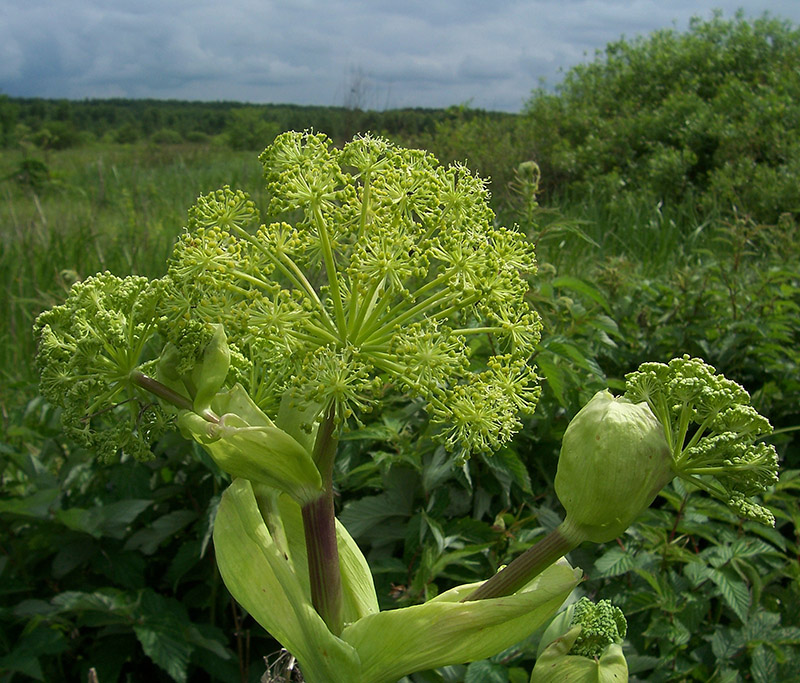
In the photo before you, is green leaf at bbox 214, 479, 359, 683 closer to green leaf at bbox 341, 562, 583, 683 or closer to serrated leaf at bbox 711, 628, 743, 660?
green leaf at bbox 341, 562, 583, 683

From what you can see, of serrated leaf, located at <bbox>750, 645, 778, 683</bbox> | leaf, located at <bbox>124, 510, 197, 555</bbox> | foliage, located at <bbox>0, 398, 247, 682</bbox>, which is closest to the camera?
serrated leaf, located at <bbox>750, 645, 778, 683</bbox>

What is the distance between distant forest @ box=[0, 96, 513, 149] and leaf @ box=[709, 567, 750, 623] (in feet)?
4.90

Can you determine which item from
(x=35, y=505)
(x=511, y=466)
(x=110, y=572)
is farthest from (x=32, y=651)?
(x=511, y=466)

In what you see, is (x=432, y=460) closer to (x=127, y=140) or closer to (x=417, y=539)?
(x=417, y=539)

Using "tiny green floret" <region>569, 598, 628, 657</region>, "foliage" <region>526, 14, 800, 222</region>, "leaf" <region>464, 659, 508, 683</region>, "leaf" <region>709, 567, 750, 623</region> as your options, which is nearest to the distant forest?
"tiny green floret" <region>569, 598, 628, 657</region>

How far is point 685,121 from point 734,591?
33.3 ft

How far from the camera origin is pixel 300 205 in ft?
2.86

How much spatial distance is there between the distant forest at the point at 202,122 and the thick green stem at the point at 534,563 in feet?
2.21

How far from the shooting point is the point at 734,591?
1.71 meters

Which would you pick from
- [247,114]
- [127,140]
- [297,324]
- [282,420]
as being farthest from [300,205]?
[127,140]

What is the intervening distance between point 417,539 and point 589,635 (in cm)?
85

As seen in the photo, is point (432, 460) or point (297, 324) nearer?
point (297, 324)

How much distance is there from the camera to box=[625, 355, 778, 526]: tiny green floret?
0.77 meters

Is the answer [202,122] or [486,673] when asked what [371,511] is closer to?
[486,673]
